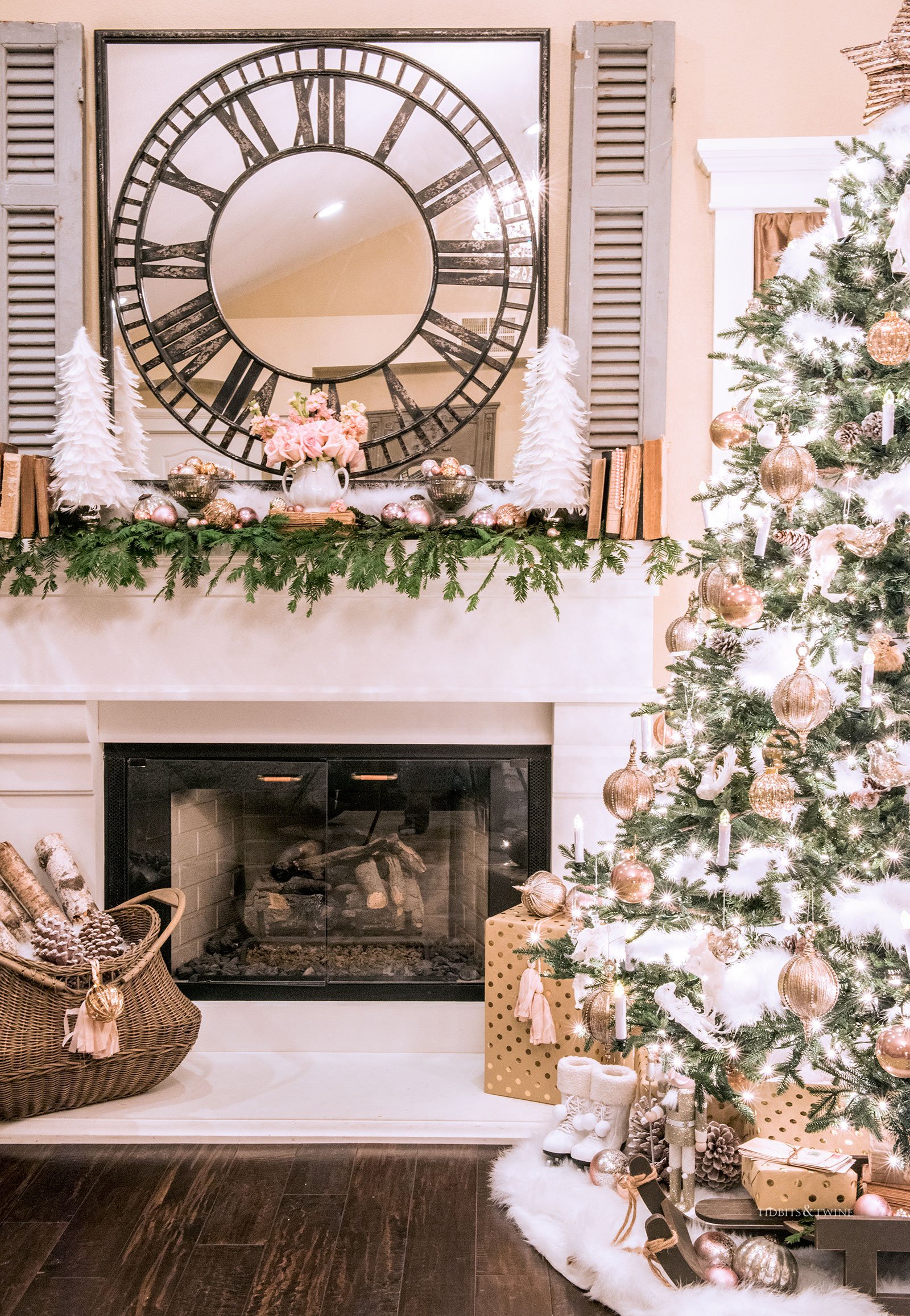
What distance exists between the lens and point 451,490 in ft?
9.23

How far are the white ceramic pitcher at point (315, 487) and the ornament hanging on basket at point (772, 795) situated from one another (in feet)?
4.61

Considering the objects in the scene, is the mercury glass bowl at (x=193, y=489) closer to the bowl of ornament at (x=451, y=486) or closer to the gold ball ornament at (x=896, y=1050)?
the bowl of ornament at (x=451, y=486)

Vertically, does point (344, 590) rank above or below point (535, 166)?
below

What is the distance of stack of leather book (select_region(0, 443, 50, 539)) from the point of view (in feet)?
9.09

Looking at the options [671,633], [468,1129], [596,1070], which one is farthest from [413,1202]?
[671,633]

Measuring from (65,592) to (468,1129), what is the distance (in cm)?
176

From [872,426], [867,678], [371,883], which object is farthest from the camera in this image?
[371,883]

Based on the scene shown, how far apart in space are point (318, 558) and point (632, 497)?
2.75 ft

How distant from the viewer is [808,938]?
6.17ft

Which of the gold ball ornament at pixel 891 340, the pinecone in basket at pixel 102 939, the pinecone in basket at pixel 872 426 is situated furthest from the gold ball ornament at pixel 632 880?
the pinecone in basket at pixel 102 939

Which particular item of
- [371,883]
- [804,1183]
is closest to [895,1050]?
[804,1183]

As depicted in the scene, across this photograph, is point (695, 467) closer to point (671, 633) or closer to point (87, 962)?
point (671, 633)

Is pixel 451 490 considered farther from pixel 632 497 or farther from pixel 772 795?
pixel 772 795

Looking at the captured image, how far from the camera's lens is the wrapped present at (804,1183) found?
1985mm
